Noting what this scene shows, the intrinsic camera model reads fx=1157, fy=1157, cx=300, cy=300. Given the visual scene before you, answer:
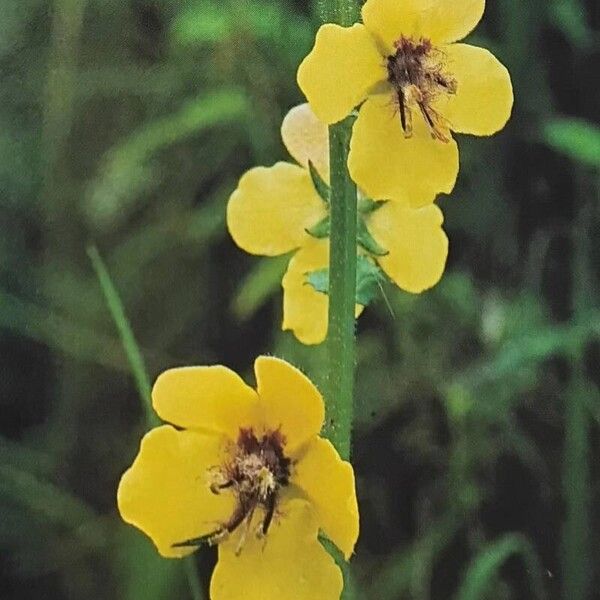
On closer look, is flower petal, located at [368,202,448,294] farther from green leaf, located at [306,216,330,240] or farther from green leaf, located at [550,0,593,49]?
green leaf, located at [550,0,593,49]

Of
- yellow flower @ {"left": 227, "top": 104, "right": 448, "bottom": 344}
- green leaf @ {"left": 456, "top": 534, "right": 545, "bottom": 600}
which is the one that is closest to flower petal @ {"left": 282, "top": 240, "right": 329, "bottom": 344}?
yellow flower @ {"left": 227, "top": 104, "right": 448, "bottom": 344}

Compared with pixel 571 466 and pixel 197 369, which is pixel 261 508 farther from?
pixel 571 466

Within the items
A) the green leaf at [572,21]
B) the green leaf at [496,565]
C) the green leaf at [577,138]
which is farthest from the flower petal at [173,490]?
the green leaf at [572,21]

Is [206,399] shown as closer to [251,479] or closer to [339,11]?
[251,479]

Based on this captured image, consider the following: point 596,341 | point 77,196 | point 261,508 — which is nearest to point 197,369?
point 261,508

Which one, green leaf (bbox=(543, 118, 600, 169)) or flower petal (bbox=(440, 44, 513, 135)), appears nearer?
flower petal (bbox=(440, 44, 513, 135))

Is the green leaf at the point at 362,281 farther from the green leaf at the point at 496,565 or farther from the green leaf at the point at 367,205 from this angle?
the green leaf at the point at 496,565
